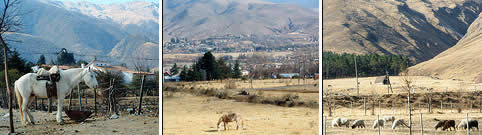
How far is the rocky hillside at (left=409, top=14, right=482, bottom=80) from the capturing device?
628 cm

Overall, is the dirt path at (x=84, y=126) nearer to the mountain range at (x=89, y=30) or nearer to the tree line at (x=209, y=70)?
the mountain range at (x=89, y=30)

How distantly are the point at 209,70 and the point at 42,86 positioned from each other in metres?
6.90

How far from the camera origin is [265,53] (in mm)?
9812

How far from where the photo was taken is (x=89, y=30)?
14.2 feet

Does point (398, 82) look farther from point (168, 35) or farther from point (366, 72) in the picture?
point (168, 35)

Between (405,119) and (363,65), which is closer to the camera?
(405,119)

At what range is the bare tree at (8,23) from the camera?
3523 mm

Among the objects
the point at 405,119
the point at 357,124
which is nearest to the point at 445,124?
the point at 405,119

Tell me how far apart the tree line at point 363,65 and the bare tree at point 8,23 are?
17.1 ft

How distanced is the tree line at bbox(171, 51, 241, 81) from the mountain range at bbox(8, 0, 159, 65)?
5.19 m

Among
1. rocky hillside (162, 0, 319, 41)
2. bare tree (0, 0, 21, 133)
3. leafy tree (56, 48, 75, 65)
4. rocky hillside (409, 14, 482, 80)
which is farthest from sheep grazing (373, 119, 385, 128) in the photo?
rocky hillside (162, 0, 319, 41)

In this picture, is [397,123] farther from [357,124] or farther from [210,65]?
[210,65]

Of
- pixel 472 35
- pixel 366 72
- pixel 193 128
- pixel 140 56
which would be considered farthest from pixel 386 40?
pixel 140 56

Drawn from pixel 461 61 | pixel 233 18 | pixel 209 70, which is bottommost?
pixel 209 70
